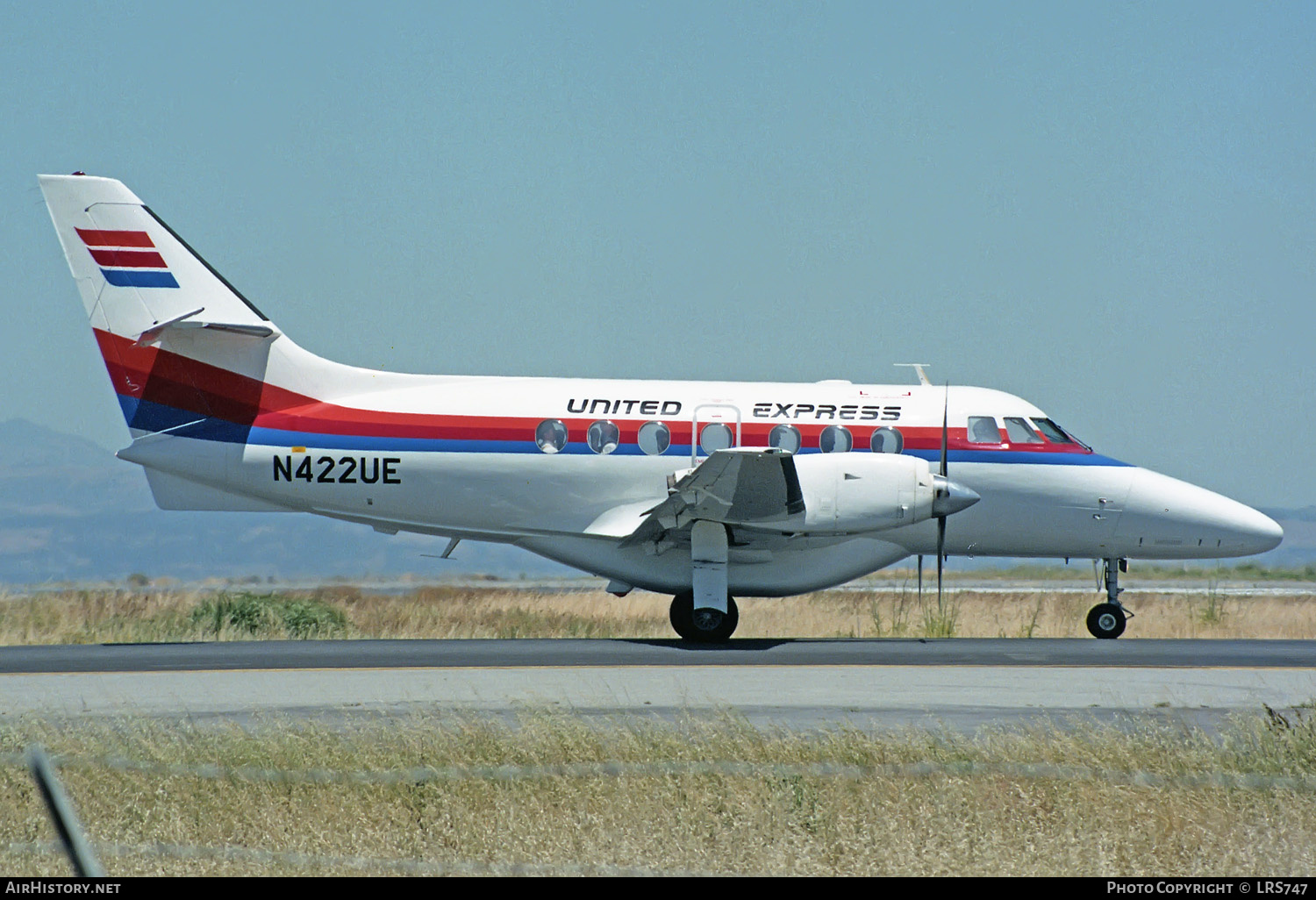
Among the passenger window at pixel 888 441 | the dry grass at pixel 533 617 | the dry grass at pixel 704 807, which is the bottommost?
the dry grass at pixel 533 617

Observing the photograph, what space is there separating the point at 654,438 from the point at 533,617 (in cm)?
724

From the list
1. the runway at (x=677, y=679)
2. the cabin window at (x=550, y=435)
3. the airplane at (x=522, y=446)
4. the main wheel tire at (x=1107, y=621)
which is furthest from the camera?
the main wheel tire at (x=1107, y=621)

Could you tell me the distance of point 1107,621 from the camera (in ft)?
66.2

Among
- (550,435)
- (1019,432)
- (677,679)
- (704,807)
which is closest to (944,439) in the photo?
(1019,432)

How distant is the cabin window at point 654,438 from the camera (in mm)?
19734

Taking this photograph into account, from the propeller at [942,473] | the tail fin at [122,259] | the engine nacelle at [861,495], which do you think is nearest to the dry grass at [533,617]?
the propeller at [942,473]

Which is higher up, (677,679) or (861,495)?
(861,495)

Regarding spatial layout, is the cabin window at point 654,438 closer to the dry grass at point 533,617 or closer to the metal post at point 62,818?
the dry grass at point 533,617

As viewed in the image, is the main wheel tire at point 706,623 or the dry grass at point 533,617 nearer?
the main wheel tire at point 706,623

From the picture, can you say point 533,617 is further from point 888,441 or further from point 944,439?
point 944,439

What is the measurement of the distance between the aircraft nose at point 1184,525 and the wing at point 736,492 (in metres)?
5.81

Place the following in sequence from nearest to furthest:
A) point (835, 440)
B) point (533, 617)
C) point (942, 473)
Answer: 1. point (942, 473)
2. point (835, 440)
3. point (533, 617)

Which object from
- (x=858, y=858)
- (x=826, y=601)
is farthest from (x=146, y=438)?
(x=826, y=601)
